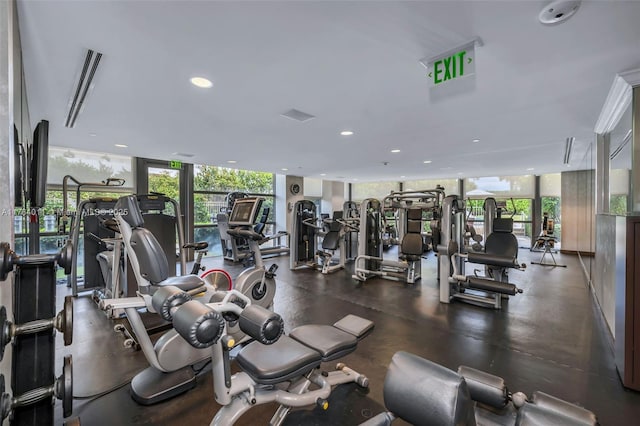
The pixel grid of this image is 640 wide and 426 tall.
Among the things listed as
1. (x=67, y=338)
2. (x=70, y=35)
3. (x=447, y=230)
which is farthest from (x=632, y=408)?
(x=70, y=35)

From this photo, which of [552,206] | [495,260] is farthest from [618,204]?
[552,206]

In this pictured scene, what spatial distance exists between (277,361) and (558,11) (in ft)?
7.97

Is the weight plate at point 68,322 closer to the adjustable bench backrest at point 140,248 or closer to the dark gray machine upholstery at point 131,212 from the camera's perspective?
the adjustable bench backrest at point 140,248

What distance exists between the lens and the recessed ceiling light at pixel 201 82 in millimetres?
2414

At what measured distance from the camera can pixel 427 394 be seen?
3.12ft

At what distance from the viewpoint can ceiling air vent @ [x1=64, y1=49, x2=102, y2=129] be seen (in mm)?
2084

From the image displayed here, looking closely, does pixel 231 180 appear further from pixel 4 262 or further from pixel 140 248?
pixel 4 262

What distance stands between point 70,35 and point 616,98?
4.64 metres

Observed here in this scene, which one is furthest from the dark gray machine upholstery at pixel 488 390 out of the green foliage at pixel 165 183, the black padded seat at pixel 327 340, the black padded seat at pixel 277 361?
the green foliage at pixel 165 183

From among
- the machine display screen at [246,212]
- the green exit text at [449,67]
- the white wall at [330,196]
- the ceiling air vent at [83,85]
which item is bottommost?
the machine display screen at [246,212]

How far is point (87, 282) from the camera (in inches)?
170

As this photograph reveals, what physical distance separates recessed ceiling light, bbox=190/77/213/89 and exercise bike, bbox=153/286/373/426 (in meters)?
1.92

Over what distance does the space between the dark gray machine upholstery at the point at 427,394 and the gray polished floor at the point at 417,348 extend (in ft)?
3.11

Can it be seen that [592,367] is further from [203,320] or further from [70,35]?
[70,35]
